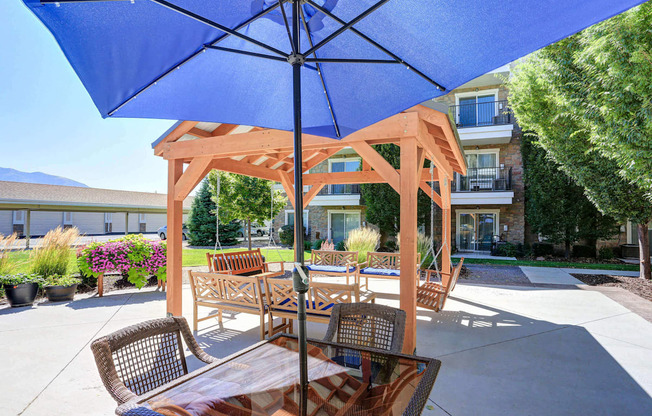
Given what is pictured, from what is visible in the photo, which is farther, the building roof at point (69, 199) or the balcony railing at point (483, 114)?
the building roof at point (69, 199)

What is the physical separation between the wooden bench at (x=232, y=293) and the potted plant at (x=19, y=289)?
3.62m

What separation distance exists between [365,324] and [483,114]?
14.8 metres

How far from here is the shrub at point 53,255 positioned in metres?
6.70

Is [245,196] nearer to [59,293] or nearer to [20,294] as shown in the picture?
[59,293]

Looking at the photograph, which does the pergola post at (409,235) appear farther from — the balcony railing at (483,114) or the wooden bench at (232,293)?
the balcony railing at (483,114)

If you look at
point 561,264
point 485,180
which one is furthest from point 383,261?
point 485,180

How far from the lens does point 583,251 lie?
43.8ft

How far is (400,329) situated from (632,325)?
492cm

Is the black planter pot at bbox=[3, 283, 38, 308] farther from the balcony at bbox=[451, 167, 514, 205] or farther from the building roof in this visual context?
the building roof

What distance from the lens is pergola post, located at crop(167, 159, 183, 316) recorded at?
489cm

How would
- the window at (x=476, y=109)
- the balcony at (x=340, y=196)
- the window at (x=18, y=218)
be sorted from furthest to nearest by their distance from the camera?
the window at (x=18, y=218) → the balcony at (x=340, y=196) → the window at (x=476, y=109)

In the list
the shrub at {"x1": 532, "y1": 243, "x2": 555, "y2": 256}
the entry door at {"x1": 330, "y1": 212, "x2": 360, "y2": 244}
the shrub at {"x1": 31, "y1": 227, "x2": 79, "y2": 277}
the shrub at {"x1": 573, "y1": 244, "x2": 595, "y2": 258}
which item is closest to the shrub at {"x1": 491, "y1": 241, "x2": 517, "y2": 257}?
the shrub at {"x1": 532, "y1": 243, "x2": 555, "y2": 256}

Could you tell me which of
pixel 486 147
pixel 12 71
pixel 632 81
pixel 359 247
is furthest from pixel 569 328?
pixel 12 71

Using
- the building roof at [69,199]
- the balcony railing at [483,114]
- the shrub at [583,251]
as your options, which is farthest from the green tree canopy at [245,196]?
the shrub at [583,251]
